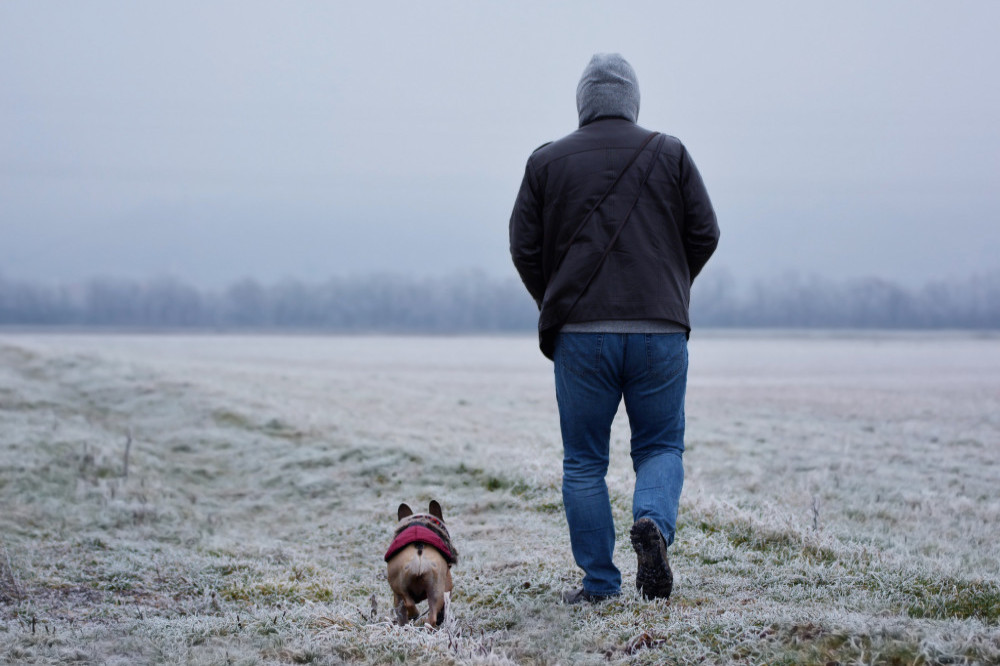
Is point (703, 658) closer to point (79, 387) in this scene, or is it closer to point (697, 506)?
point (697, 506)

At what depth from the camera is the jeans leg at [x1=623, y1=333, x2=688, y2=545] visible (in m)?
4.58

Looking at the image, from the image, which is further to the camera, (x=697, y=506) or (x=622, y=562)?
(x=697, y=506)


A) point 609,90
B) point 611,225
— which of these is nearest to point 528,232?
point 611,225

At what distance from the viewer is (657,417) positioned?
474 centimetres

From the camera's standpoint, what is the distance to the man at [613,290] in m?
4.56

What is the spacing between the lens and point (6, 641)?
4.54m

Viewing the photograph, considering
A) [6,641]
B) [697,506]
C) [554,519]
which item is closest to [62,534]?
[6,641]

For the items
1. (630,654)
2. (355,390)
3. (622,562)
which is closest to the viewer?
(630,654)

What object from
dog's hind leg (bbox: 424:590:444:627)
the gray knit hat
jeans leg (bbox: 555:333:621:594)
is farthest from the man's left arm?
dog's hind leg (bbox: 424:590:444:627)

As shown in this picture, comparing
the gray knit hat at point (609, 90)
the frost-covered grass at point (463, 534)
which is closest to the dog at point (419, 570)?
the frost-covered grass at point (463, 534)

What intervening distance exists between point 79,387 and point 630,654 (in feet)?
57.8

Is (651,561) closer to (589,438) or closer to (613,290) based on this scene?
(589,438)

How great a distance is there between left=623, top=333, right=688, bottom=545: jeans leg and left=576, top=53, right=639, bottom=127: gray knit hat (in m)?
1.40

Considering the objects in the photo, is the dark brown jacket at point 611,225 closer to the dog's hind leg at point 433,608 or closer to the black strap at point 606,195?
the black strap at point 606,195
